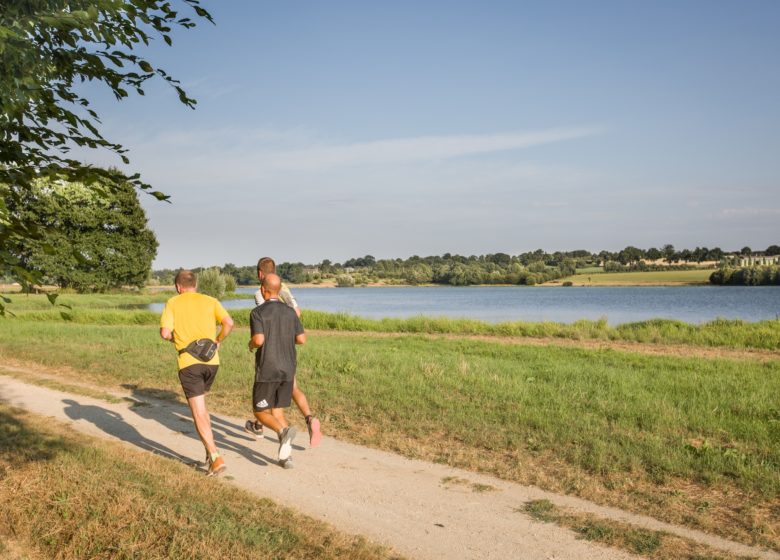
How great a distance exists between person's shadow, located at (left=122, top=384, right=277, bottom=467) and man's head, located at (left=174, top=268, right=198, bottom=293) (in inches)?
81.0

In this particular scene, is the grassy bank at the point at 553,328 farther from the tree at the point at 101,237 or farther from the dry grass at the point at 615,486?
the tree at the point at 101,237

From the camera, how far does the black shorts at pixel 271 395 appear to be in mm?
6855

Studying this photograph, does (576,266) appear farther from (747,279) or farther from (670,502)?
(670,502)

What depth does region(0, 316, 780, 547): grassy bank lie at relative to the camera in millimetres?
5961

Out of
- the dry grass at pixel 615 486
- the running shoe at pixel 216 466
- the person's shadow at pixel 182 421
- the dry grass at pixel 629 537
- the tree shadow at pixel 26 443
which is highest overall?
the tree shadow at pixel 26 443

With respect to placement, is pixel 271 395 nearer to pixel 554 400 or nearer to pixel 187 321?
pixel 187 321

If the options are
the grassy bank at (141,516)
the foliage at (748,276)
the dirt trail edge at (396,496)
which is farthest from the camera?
the foliage at (748,276)

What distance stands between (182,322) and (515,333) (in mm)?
19366

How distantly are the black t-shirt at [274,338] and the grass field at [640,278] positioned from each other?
89.3 metres

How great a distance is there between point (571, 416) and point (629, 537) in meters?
3.71

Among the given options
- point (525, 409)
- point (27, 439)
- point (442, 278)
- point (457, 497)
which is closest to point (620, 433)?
point (525, 409)

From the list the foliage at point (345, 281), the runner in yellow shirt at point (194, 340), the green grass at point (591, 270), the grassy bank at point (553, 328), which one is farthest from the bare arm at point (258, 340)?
the green grass at point (591, 270)

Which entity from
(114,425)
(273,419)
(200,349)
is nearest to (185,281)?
(200,349)

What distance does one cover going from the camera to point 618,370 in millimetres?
12547
